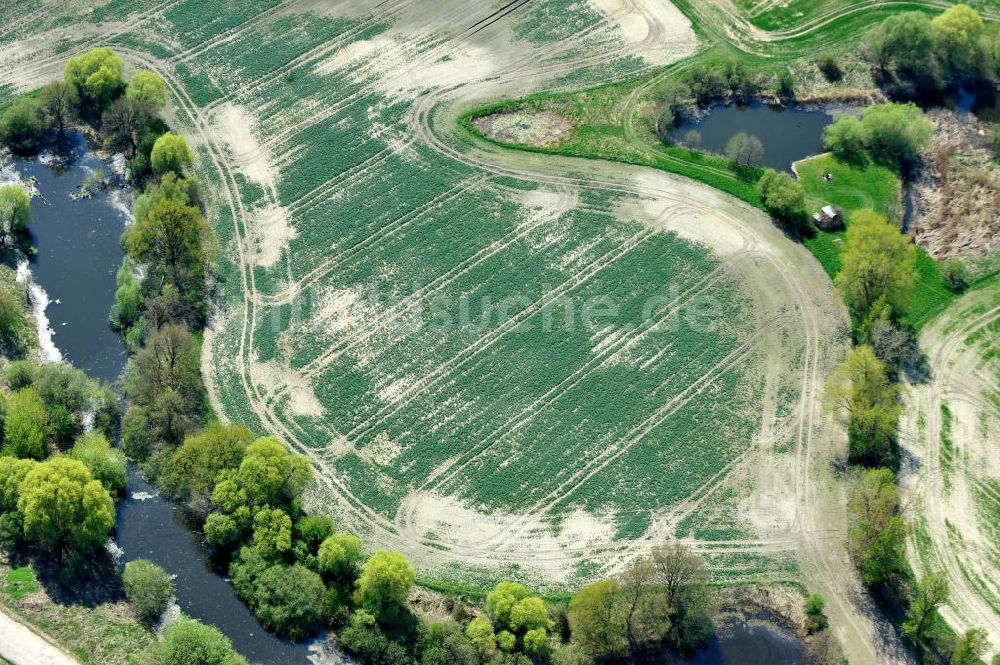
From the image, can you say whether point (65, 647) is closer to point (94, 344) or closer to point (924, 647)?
point (94, 344)

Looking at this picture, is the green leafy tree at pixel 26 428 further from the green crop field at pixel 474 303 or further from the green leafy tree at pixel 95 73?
the green leafy tree at pixel 95 73

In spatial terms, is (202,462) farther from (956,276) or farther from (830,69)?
(830,69)

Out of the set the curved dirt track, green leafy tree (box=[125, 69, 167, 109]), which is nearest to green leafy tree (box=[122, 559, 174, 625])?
green leafy tree (box=[125, 69, 167, 109])

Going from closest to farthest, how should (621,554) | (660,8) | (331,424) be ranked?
(621,554)
(331,424)
(660,8)

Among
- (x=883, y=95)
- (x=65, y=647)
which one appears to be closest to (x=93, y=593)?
(x=65, y=647)

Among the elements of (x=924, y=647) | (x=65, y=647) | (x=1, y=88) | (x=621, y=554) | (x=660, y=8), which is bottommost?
(x=924, y=647)

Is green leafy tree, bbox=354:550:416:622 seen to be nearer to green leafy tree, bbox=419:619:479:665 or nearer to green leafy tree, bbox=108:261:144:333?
green leafy tree, bbox=419:619:479:665

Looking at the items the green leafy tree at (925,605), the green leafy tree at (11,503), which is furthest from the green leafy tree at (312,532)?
the green leafy tree at (925,605)
